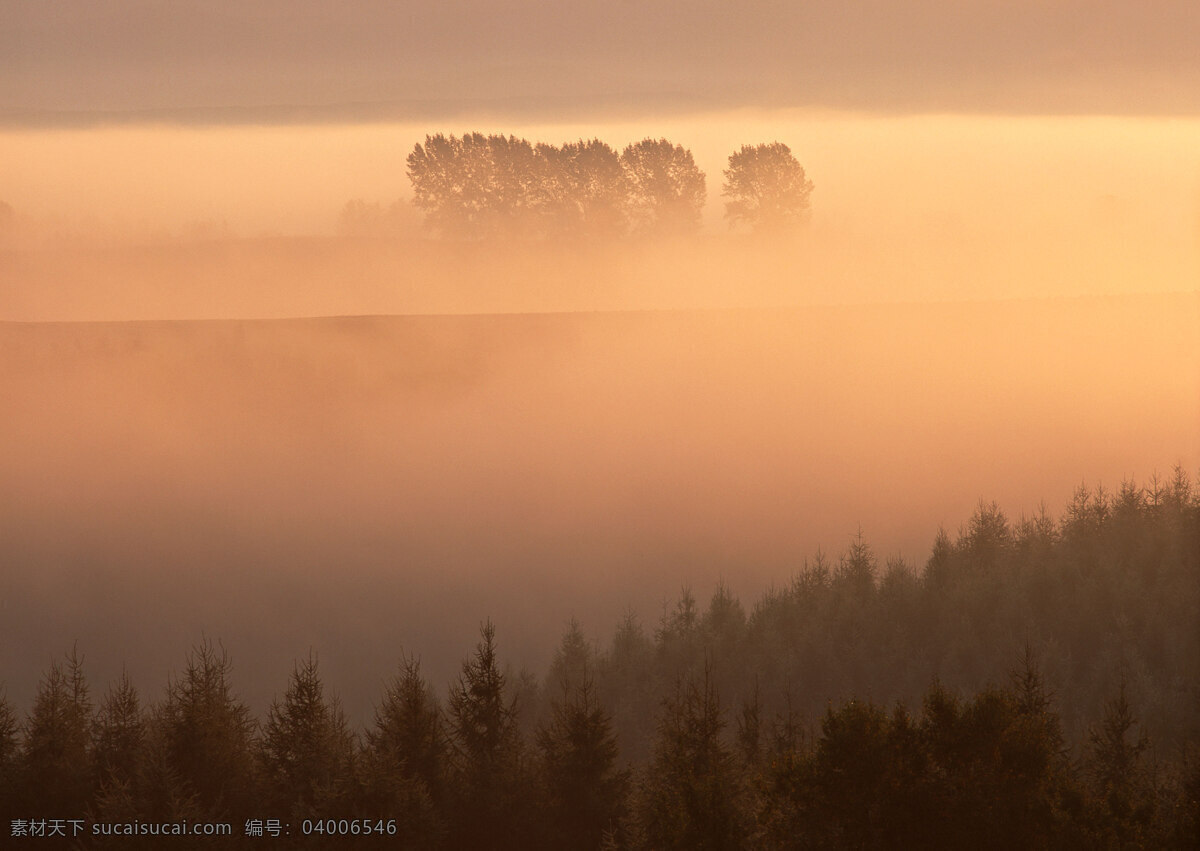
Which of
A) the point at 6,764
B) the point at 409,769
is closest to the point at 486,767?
the point at 409,769

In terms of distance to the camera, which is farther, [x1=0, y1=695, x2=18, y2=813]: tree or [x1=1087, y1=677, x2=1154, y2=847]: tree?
[x1=0, y1=695, x2=18, y2=813]: tree

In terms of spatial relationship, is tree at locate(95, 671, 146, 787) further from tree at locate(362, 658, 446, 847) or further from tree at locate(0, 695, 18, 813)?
tree at locate(362, 658, 446, 847)

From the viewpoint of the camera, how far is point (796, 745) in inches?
2190

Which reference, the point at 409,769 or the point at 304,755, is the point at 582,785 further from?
the point at 304,755

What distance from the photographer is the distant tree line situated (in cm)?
3216

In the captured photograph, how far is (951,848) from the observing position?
3105cm

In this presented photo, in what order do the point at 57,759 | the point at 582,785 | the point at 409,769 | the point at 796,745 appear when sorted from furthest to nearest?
the point at 796,745, the point at 57,759, the point at 409,769, the point at 582,785

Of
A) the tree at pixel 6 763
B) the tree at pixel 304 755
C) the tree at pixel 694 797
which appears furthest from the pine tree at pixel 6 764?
the tree at pixel 694 797

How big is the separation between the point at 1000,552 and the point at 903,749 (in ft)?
284

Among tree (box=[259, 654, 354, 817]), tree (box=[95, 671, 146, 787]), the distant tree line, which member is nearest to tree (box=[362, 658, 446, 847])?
the distant tree line

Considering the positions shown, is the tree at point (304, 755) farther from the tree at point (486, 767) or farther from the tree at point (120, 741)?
the tree at point (120, 741)

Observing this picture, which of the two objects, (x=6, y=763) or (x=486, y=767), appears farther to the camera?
(x=6, y=763)

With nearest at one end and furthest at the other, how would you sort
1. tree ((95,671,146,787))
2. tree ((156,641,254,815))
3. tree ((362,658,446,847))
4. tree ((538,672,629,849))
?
tree ((362,658,446,847)), tree ((538,672,629,849)), tree ((156,641,254,815)), tree ((95,671,146,787))

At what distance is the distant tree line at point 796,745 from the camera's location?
105 ft
